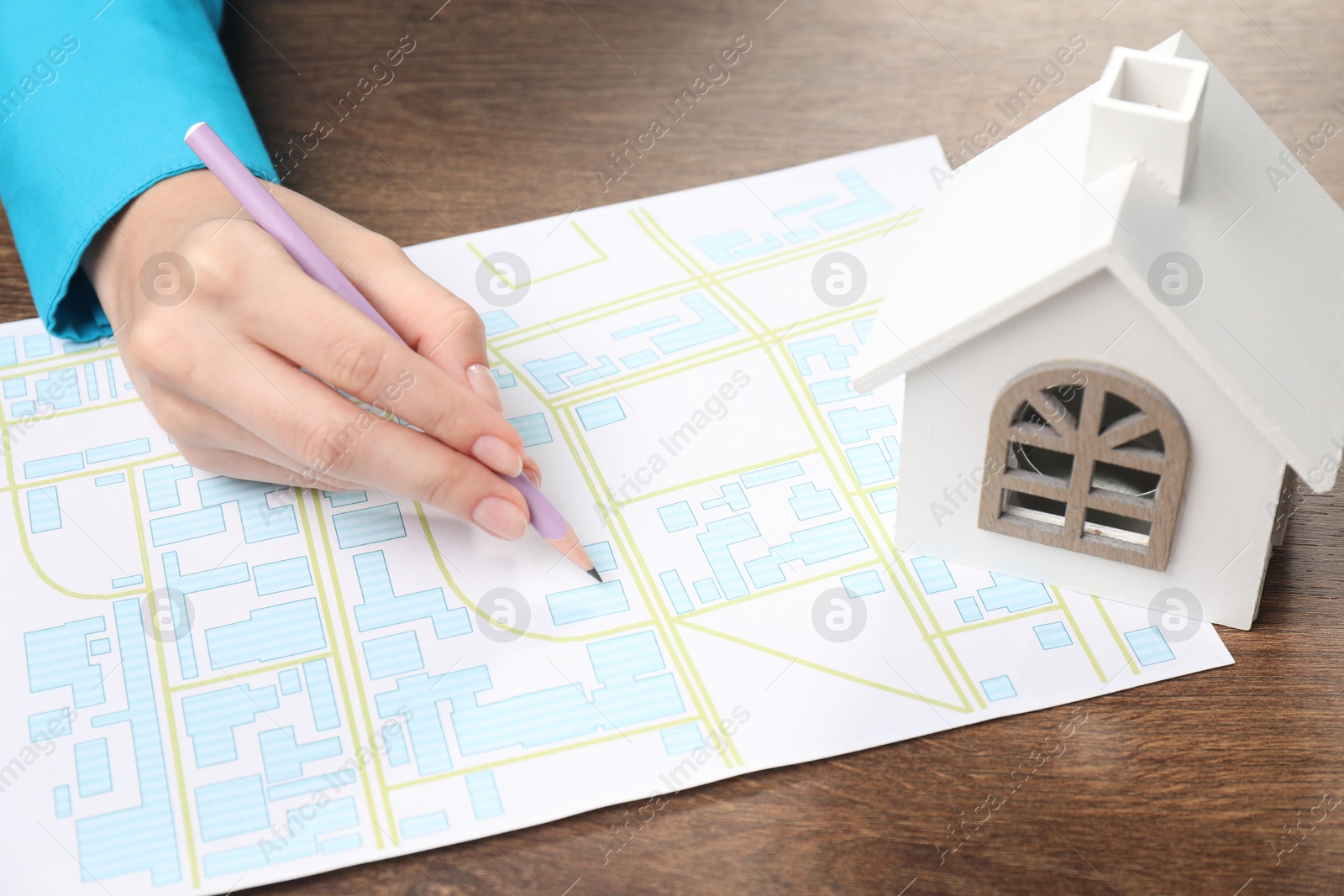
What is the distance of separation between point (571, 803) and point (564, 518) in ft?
0.71

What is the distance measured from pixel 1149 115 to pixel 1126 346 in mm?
127

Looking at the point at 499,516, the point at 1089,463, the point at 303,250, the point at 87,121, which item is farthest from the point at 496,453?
the point at 87,121

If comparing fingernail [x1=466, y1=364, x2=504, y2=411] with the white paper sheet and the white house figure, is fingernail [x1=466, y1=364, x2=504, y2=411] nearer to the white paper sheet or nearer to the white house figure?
the white paper sheet

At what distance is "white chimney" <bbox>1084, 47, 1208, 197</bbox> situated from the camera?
643 mm

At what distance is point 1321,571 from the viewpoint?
30.2 inches

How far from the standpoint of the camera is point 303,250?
79 centimetres

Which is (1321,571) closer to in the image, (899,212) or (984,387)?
(984,387)

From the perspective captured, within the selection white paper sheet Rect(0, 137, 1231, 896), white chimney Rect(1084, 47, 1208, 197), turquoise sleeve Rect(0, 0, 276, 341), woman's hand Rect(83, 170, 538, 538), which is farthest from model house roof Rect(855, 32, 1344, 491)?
turquoise sleeve Rect(0, 0, 276, 341)

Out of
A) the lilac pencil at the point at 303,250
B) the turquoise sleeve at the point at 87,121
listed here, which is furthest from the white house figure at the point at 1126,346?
the turquoise sleeve at the point at 87,121

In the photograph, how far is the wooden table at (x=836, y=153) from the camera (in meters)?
0.64

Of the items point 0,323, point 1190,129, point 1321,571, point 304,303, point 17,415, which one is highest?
point 0,323

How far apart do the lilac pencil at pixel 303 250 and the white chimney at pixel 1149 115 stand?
0.40 meters

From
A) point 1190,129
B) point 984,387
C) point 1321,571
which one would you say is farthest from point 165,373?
point 1321,571

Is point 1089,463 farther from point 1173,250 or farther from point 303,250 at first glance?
point 303,250
